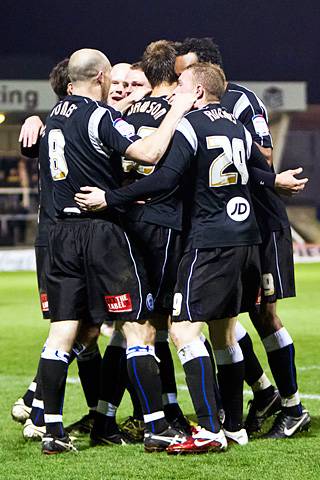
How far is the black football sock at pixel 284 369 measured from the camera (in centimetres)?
502

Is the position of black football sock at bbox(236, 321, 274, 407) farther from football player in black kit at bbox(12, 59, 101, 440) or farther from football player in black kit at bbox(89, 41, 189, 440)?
football player in black kit at bbox(12, 59, 101, 440)

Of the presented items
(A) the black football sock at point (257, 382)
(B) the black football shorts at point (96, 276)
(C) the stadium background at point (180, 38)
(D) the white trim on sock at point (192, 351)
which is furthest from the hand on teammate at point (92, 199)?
(C) the stadium background at point (180, 38)

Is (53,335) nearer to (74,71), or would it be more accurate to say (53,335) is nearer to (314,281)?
(74,71)

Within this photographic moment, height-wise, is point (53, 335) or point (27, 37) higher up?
point (27, 37)

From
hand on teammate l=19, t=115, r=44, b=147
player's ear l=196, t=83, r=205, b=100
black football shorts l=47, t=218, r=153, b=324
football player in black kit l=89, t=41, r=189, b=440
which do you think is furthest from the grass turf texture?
player's ear l=196, t=83, r=205, b=100

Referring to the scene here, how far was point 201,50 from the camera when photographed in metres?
4.98

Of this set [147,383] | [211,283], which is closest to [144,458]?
[147,383]

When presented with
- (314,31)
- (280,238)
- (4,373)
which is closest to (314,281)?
(4,373)

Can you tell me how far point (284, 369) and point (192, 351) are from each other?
83 centimetres

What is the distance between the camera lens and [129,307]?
4.45 metres

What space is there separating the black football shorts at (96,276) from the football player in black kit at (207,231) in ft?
0.51

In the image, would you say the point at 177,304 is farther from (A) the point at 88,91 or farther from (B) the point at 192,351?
(A) the point at 88,91

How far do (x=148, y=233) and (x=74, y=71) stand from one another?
0.84 metres

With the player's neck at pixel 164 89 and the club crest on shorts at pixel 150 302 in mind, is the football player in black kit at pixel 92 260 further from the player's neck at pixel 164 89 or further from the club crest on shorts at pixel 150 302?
the player's neck at pixel 164 89
